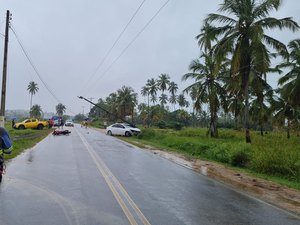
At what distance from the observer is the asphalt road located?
6.67 meters

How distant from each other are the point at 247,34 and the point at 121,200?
68.5ft

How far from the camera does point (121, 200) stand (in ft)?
26.6

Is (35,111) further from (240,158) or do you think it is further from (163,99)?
(240,158)

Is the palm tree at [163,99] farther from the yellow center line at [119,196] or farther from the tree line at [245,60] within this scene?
the yellow center line at [119,196]

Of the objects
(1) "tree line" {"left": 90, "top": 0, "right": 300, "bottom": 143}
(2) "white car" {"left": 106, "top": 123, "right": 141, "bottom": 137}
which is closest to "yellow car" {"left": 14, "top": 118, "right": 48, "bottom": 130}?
(2) "white car" {"left": 106, "top": 123, "right": 141, "bottom": 137}

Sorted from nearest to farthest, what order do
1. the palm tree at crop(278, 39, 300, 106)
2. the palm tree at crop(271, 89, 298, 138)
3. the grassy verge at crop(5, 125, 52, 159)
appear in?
the grassy verge at crop(5, 125, 52, 159)
the palm tree at crop(278, 39, 300, 106)
the palm tree at crop(271, 89, 298, 138)


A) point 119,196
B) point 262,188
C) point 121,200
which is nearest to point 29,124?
point 262,188

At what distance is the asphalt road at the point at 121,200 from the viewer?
263 inches

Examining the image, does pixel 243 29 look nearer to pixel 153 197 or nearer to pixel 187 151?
pixel 187 151

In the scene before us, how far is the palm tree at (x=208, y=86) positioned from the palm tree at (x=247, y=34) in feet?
35.9

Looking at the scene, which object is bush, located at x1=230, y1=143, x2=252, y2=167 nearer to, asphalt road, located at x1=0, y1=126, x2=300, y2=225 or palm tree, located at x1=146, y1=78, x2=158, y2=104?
asphalt road, located at x1=0, y1=126, x2=300, y2=225

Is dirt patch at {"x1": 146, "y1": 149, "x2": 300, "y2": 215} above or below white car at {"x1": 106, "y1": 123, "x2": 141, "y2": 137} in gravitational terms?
below

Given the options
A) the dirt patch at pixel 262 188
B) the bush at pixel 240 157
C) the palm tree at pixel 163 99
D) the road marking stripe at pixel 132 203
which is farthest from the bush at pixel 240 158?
the palm tree at pixel 163 99

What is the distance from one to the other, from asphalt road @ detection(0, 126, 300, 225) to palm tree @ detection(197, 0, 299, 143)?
15.2 m
